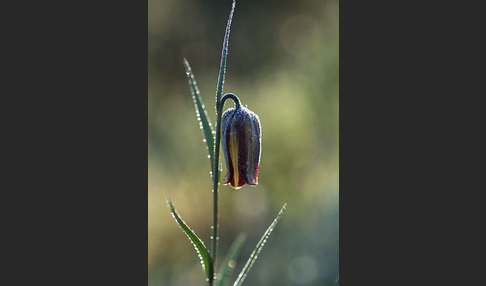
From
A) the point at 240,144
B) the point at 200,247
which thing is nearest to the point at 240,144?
the point at 240,144

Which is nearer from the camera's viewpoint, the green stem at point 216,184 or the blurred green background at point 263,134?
the green stem at point 216,184

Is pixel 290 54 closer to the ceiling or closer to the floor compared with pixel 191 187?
closer to the ceiling

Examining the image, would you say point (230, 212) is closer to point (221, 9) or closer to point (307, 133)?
point (307, 133)

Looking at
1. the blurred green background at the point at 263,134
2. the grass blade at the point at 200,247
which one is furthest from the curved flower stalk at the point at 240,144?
the blurred green background at the point at 263,134

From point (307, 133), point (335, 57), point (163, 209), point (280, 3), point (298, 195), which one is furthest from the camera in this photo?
point (280, 3)

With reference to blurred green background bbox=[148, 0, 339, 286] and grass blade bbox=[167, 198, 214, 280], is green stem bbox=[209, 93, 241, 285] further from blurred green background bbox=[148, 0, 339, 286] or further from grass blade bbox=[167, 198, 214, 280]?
blurred green background bbox=[148, 0, 339, 286]

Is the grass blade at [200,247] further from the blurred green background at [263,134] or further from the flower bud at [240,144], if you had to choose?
the blurred green background at [263,134]

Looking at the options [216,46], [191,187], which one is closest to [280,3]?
[216,46]
